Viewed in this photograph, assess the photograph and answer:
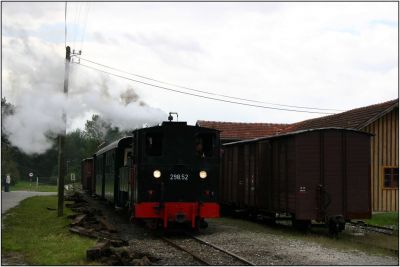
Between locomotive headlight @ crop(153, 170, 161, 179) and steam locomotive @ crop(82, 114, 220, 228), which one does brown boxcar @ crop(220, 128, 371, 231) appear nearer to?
steam locomotive @ crop(82, 114, 220, 228)

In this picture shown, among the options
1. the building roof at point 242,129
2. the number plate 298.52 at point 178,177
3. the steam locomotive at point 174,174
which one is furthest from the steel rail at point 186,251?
the building roof at point 242,129

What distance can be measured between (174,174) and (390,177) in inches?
509

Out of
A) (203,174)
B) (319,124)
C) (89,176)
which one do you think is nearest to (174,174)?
(203,174)

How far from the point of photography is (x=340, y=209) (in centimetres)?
1486

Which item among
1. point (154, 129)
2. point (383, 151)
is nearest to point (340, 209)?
point (154, 129)

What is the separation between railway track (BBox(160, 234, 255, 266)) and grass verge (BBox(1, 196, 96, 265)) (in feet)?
6.93

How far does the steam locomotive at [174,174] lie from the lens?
47.2 feet

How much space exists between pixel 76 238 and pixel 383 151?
15.7 m

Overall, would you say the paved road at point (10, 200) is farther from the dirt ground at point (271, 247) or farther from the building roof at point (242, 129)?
the building roof at point (242, 129)

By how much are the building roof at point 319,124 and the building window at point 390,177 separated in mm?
2381

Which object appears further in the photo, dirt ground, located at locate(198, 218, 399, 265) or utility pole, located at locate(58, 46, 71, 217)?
utility pole, located at locate(58, 46, 71, 217)

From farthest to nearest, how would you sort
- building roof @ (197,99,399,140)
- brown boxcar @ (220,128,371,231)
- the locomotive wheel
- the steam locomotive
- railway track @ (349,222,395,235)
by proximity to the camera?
building roof @ (197,99,399,140)
railway track @ (349,222,395,235)
the locomotive wheel
brown boxcar @ (220,128,371,231)
the steam locomotive

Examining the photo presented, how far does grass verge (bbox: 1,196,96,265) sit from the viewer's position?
33.3ft

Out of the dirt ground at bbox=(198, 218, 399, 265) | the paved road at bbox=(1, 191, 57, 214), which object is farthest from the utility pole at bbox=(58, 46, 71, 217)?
the dirt ground at bbox=(198, 218, 399, 265)
